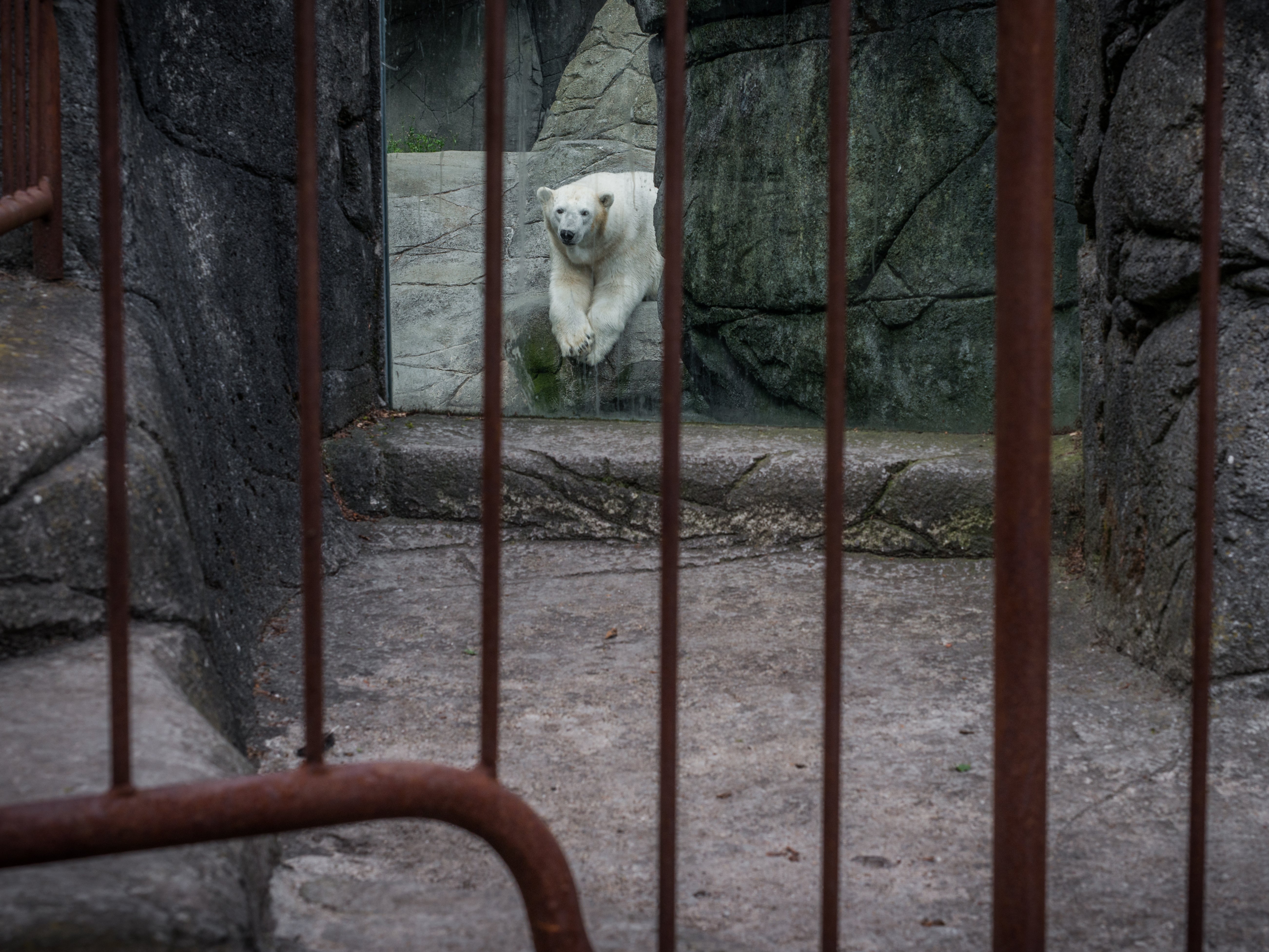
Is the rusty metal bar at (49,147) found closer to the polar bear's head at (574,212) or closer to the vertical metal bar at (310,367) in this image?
the vertical metal bar at (310,367)

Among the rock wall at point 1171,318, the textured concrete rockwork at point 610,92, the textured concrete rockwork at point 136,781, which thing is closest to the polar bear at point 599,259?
the textured concrete rockwork at point 610,92

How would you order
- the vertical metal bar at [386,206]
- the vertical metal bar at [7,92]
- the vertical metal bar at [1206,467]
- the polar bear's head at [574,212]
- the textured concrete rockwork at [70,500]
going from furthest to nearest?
the polar bear's head at [574,212] < the vertical metal bar at [386,206] < the vertical metal bar at [7,92] < the textured concrete rockwork at [70,500] < the vertical metal bar at [1206,467]

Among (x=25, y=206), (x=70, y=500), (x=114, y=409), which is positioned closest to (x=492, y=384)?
(x=114, y=409)

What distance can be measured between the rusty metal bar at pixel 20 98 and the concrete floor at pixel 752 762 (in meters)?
1.02

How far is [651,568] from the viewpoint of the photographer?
329 centimetres

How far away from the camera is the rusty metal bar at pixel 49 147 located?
211cm

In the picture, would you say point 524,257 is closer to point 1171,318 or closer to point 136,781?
point 1171,318

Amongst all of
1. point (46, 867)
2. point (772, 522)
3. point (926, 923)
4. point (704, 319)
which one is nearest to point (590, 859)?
point (926, 923)

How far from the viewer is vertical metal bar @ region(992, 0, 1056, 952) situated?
858 millimetres

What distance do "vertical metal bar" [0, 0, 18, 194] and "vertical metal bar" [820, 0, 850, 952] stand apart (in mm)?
1714

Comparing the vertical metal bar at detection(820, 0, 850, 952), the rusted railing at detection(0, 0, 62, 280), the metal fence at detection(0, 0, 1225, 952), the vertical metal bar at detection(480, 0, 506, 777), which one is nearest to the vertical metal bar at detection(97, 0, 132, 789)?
the metal fence at detection(0, 0, 1225, 952)

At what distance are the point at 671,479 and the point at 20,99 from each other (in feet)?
5.85

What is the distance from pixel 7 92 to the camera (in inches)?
82.4

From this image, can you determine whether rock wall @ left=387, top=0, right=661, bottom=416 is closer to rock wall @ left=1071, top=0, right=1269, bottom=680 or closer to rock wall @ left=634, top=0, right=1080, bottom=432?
rock wall @ left=634, top=0, right=1080, bottom=432
